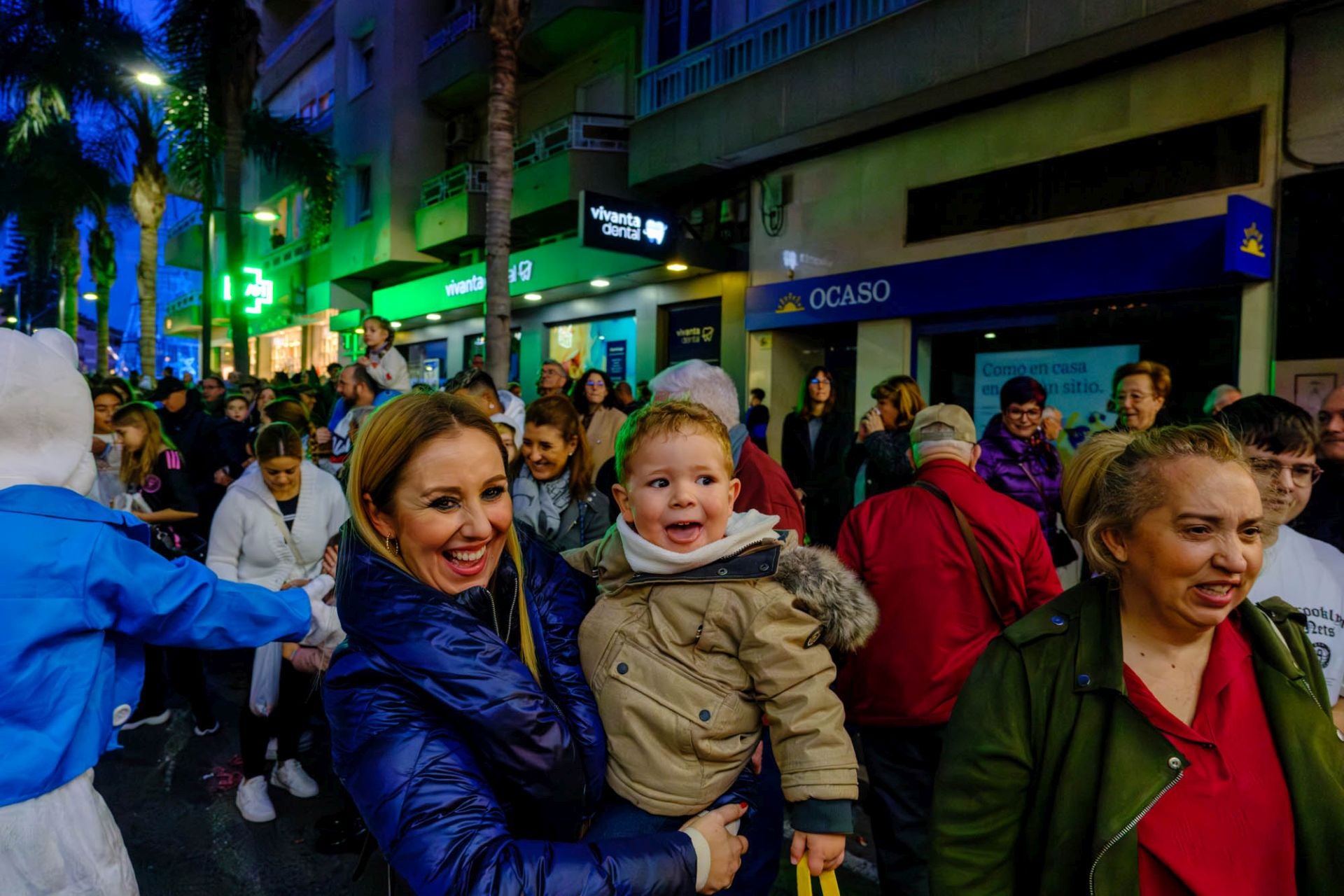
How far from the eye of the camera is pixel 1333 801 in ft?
5.39

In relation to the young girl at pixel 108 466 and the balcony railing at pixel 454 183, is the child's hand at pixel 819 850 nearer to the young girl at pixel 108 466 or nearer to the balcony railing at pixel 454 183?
the young girl at pixel 108 466

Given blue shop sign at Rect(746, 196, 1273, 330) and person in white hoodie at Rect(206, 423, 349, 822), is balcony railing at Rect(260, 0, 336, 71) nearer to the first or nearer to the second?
blue shop sign at Rect(746, 196, 1273, 330)

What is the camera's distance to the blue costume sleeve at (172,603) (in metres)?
2.04

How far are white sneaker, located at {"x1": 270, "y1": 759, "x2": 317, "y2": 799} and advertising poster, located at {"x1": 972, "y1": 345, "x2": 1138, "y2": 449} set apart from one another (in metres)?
7.76

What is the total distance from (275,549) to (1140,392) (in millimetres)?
5489

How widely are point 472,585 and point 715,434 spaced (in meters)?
0.83

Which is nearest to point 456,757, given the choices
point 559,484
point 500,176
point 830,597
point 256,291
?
point 830,597

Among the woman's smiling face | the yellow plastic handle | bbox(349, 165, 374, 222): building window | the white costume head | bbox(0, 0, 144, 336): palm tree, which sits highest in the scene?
bbox(0, 0, 144, 336): palm tree

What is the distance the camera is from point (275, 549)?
4.29m

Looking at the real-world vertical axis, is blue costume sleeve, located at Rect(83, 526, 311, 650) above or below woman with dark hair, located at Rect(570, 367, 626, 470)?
below

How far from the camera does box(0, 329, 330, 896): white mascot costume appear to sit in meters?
1.90

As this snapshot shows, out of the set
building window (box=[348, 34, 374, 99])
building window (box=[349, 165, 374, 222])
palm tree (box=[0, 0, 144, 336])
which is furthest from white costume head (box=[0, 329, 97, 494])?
building window (box=[348, 34, 374, 99])

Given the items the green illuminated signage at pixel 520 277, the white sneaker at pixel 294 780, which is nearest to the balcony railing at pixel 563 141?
the green illuminated signage at pixel 520 277

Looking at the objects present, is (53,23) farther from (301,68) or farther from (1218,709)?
(1218,709)
